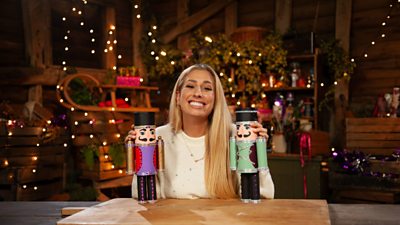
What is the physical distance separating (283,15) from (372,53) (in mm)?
1174

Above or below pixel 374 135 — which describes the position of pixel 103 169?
below

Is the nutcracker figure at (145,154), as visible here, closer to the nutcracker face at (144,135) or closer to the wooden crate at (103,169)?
the nutcracker face at (144,135)

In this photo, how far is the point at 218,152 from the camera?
6.36 ft

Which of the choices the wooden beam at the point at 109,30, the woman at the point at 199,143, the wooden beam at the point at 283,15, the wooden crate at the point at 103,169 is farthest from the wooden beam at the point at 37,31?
the woman at the point at 199,143

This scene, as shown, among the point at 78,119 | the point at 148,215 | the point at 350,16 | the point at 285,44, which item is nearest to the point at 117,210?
the point at 148,215

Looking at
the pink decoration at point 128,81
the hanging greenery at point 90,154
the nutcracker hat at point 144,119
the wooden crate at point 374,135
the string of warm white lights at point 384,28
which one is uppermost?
the string of warm white lights at point 384,28

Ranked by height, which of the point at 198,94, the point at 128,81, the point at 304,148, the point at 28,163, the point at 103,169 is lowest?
the point at 103,169

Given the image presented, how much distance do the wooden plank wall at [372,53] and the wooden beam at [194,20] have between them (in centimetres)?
174

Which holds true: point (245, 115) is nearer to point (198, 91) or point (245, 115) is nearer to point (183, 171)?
point (198, 91)

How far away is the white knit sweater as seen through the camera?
6.57 feet

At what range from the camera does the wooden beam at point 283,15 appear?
5.19 metres

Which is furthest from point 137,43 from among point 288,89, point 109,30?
point 288,89

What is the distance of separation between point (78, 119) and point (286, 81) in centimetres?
237

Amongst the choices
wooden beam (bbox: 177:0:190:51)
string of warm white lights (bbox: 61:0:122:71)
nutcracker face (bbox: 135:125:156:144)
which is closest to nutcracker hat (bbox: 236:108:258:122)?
nutcracker face (bbox: 135:125:156:144)
